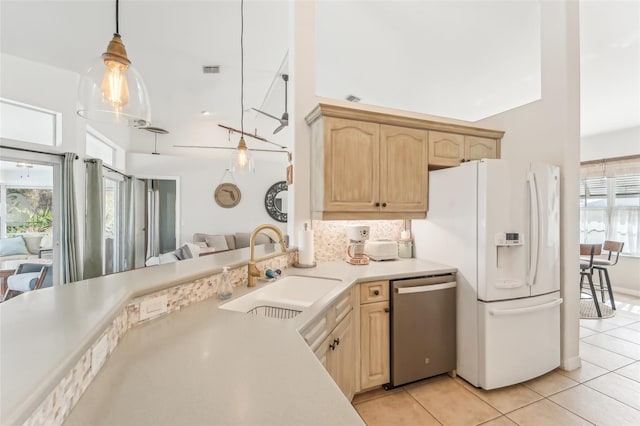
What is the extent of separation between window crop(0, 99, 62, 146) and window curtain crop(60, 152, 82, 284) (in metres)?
0.25

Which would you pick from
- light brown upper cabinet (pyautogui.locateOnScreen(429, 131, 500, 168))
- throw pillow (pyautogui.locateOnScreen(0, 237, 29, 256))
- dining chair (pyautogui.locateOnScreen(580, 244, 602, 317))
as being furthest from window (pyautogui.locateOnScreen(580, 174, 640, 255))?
throw pillow (pyautogui.locateOnScreen(0, 237, 29, 256))

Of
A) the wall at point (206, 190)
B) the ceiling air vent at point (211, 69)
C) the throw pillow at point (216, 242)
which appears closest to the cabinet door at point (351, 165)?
the ceiling air vent at point (211, 69)

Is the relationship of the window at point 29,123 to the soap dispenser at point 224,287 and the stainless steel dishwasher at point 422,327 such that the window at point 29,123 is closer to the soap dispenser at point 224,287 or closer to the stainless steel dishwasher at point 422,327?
the soap dispenser at point 224,287

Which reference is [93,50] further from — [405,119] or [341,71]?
[405,119]

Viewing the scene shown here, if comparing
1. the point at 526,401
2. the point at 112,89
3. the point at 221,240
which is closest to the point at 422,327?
the point at 526,401

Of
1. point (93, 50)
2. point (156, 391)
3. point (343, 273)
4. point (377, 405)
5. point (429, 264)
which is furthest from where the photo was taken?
point (93, 50)

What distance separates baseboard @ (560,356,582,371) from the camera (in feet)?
7.93

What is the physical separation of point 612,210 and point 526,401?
4.99m

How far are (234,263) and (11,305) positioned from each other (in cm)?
91

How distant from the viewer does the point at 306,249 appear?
94.2 inches

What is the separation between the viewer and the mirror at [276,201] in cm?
643

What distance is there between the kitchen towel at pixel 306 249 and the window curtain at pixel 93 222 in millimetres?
2998

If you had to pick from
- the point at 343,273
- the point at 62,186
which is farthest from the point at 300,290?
the point at 62,186

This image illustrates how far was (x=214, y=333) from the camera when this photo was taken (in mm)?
1062
